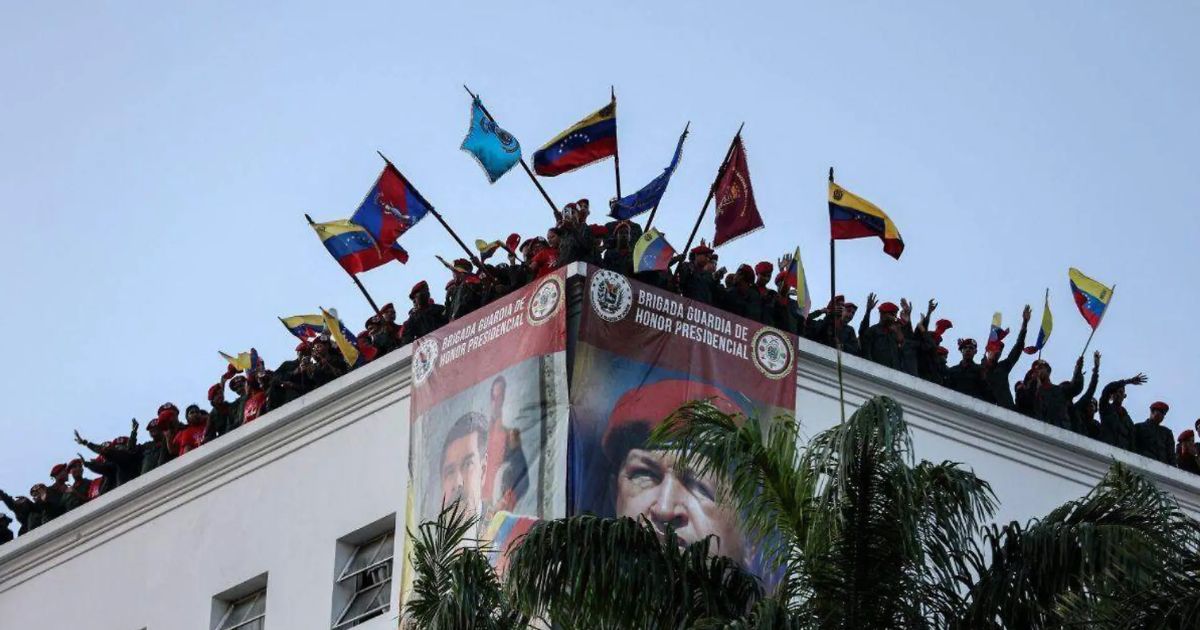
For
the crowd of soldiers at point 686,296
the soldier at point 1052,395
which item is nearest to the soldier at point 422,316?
the crowd of soldiers at point 686,296

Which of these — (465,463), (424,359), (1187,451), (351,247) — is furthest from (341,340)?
(1187,451)

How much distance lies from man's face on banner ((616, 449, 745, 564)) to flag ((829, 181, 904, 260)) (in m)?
4.30

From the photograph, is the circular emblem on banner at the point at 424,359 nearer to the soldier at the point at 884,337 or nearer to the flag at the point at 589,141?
the flag at the point at 589,141

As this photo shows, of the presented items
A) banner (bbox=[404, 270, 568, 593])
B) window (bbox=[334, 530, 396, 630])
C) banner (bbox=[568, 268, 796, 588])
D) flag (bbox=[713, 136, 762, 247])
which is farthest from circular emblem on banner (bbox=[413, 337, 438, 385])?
flag (bbox=[713, 136, 762, 247])

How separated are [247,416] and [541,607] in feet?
44.7

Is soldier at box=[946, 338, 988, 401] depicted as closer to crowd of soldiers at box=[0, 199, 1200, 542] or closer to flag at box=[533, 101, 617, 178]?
crowd of soldiers at box=[0, 199, 1200, 542]

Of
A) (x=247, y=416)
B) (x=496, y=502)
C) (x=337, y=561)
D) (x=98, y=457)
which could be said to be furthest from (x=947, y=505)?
(x=98, y=457)

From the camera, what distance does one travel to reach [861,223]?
110 feet

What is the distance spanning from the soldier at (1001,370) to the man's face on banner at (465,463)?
7218 millimetres

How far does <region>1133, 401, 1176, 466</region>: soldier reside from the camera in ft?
119

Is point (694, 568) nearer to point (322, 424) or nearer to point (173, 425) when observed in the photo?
point (322, 424)

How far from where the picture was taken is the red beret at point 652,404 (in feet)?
102

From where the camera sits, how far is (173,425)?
123 ft

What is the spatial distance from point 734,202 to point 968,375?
4.23m
